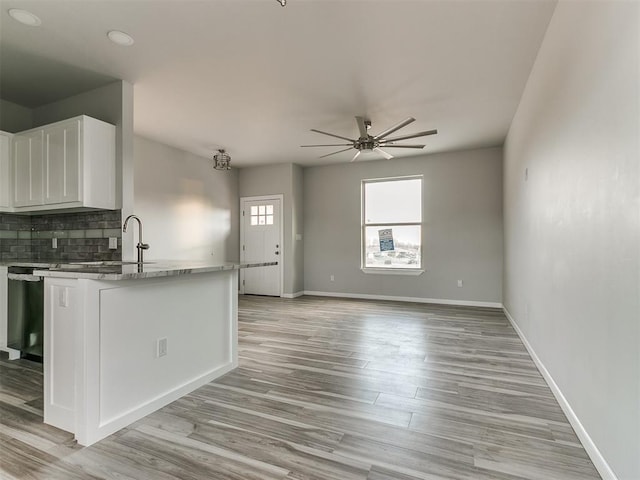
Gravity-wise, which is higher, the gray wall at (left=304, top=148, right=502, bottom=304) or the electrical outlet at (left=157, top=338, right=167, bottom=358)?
the gray wall at (left=304, top=148, right=502, bottom=304)

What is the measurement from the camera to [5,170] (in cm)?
357

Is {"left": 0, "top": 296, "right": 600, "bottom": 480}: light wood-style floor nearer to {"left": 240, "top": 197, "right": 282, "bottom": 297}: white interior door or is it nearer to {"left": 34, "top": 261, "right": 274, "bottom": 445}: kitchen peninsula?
{"left": 34, "top": 261, "right": 274, "bottom": 445}: kitchen peninsula

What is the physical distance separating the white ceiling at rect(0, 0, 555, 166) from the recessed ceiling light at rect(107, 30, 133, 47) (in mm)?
54

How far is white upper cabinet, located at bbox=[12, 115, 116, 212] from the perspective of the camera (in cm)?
312

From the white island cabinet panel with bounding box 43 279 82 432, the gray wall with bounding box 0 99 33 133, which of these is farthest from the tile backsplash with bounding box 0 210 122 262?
the white island cabinet panel with bounding box 43 279 82 432

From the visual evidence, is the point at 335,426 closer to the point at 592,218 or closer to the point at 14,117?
the point at 592,218

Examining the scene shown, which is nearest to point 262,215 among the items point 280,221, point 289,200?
point 280,221

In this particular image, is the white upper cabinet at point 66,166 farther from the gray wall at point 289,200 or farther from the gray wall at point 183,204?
the gray wall at point 289,200

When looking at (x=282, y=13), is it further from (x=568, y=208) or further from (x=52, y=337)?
(x=52, y=337)

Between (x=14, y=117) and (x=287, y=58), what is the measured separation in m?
3.38

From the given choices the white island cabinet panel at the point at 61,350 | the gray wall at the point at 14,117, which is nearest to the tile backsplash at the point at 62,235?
the gray wall at the point at 14,117

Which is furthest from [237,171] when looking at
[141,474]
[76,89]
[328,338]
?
[141,474]

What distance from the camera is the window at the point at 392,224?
625cm

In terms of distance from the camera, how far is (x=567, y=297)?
2.08m
